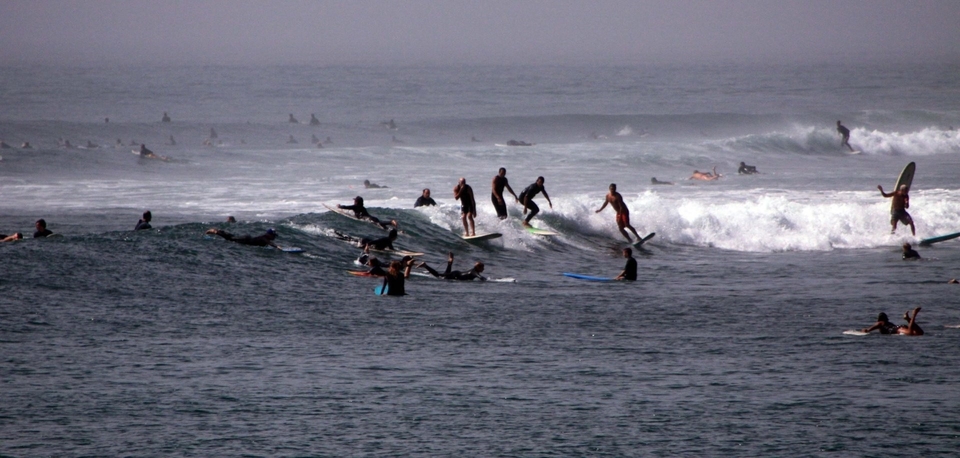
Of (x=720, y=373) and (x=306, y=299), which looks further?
(x=306, y=299)

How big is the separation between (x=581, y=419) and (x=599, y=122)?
59971 millimetres

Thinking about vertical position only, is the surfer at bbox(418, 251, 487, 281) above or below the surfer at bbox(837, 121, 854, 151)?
below

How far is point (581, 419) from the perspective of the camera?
1127 cm

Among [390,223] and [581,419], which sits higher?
[390,223]

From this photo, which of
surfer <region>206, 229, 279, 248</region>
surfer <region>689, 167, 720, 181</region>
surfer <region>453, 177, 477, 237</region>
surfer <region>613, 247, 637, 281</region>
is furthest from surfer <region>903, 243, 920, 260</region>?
surfer <region>689, 167, 720, 181</region>

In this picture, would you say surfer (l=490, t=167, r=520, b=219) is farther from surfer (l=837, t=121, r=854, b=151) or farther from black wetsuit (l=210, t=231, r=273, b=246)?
surfer (l=837, t=121, r=854, b=151)

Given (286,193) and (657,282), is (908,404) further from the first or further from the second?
(286,193)

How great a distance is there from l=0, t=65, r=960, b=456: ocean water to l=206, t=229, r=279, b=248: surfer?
0.35 meters

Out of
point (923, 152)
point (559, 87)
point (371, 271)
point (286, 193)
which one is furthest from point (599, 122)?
point (371, 271)

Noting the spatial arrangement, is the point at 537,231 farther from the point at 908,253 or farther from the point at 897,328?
the point at 897,328

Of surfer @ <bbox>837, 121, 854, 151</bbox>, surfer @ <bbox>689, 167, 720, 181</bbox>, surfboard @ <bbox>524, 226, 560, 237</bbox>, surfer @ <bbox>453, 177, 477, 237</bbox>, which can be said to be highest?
surfer @ <bbox>837, 121, 854, 151</bbox>

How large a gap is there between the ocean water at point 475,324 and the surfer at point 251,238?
35 centimetres

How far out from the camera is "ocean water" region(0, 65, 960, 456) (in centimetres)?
1087

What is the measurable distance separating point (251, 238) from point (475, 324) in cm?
657
